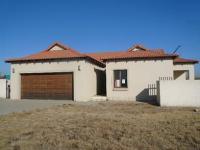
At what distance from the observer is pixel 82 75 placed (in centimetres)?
1767

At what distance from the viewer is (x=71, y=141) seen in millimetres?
6148

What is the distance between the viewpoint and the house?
1753 centimetres

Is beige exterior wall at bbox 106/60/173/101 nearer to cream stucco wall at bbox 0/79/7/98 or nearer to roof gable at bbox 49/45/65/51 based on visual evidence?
roof gable at bbox 49/45/65/51

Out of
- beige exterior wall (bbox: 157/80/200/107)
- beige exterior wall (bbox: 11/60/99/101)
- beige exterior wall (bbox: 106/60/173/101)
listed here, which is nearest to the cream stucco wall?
beige exterior wall (bbox: 11/60/99/101)

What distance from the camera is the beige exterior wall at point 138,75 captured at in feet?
57.0

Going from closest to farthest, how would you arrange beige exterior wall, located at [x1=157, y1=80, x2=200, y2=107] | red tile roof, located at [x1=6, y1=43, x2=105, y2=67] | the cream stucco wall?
beige exterior wall, located at [x1=157, y1=80, x2=200, y2=107] → red tile roof, located at [x1=6, y1=43, x2=105, y2=67] → the cream stucco wall

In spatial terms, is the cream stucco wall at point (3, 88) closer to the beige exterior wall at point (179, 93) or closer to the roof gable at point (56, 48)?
the roof gable at point (56, 48)

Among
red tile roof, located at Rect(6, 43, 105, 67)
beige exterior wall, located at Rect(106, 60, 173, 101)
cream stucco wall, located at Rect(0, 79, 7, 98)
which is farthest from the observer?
cream stucco wall, located at Rect(0, 79, 7, 98)

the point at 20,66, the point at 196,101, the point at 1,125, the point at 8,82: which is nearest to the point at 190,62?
the point at 196,101

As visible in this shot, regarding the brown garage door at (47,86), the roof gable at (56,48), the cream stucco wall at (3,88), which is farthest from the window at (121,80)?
the cream stucco wall at (3,88)

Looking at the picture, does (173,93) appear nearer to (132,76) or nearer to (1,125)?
(132,76)

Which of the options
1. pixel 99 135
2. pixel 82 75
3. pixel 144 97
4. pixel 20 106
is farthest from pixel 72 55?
pixel 99 135

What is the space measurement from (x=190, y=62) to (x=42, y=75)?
1490cm

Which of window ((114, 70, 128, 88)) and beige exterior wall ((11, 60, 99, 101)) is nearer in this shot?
A: beige exterior wall ((11, 60, 99, 101))
